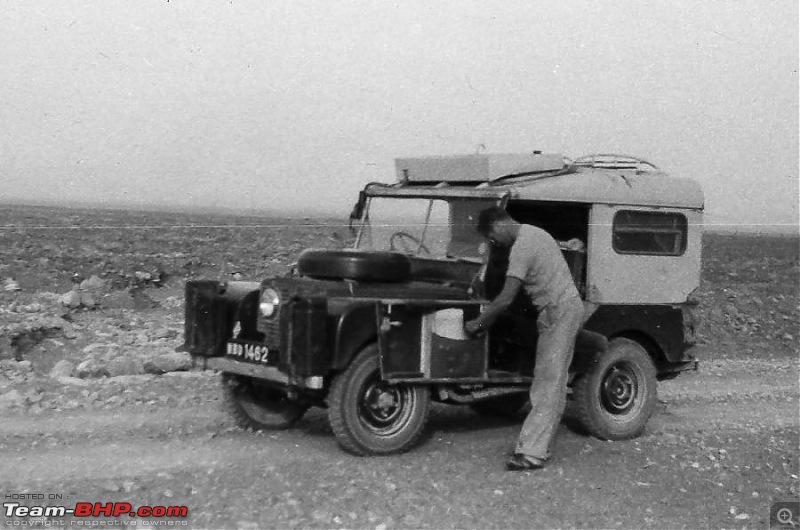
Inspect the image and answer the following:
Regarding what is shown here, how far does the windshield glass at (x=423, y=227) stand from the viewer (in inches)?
316

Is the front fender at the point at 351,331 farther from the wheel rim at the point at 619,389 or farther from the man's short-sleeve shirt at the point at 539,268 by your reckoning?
the wheel rim at the point at 619,389

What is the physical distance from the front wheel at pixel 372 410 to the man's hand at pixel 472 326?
19.9 inches

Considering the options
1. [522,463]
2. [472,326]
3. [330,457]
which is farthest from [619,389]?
[330,457]

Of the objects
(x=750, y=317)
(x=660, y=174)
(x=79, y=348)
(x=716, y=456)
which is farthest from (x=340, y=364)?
(x=750, y=317)

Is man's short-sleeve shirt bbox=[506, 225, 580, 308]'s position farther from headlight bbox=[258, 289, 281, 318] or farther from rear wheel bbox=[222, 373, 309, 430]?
rear wheel bbox=[222, 373, 309, 430]

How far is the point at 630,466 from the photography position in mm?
7367

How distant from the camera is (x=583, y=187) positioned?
8188 mm

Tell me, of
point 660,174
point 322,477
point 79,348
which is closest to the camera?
point 322,477

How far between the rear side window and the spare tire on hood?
2032mm

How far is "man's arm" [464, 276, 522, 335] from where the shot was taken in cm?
706

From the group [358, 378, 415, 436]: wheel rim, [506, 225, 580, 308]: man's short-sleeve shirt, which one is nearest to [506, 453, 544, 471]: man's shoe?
[358, 378, 415, 436]: wheel rim

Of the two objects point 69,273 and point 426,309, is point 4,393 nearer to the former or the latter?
point 426,309

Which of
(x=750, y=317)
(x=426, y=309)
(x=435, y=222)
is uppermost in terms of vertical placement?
(x=435, y=222)

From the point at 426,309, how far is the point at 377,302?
408mm
